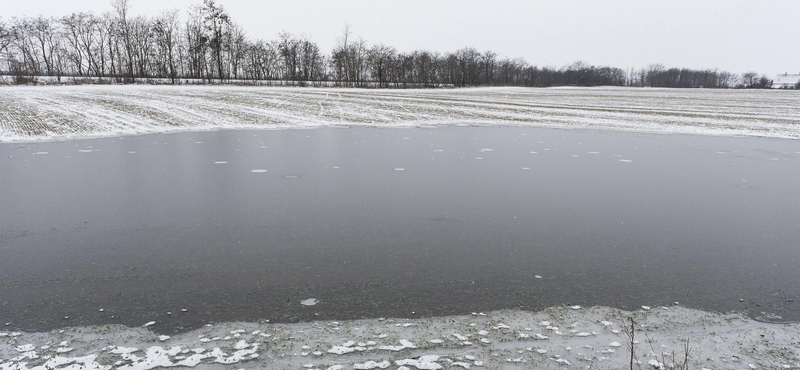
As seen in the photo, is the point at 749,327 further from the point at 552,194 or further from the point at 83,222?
the point at 83,222

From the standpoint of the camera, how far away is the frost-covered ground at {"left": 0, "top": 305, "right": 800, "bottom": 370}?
2436mm

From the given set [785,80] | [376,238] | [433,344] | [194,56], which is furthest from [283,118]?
[785,80]

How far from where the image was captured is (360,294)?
10.5 feet

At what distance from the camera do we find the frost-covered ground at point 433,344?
2436 mm

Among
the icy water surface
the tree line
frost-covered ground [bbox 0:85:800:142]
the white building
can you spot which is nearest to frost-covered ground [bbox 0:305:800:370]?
the icy water surface

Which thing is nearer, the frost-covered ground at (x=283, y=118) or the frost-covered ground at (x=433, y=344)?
the frost-covered ground at (x=433, y=344)

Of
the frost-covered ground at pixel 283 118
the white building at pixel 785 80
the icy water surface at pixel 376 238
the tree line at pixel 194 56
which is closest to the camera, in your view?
the icy water surface at pixel 376 238

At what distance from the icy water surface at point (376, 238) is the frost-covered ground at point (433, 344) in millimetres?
164

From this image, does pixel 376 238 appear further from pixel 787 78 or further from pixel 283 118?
pixel 787 78

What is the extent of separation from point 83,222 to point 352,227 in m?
2.70

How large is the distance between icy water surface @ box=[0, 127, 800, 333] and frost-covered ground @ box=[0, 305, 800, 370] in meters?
0.16

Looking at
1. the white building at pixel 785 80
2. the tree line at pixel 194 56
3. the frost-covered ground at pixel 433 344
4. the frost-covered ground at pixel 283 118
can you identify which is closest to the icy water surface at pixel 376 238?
the frost-covered ground at pixel 433 344

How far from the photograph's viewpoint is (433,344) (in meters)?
2.61

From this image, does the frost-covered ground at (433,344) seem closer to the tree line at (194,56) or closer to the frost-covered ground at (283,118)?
the frost-covered ground at (283,118)
